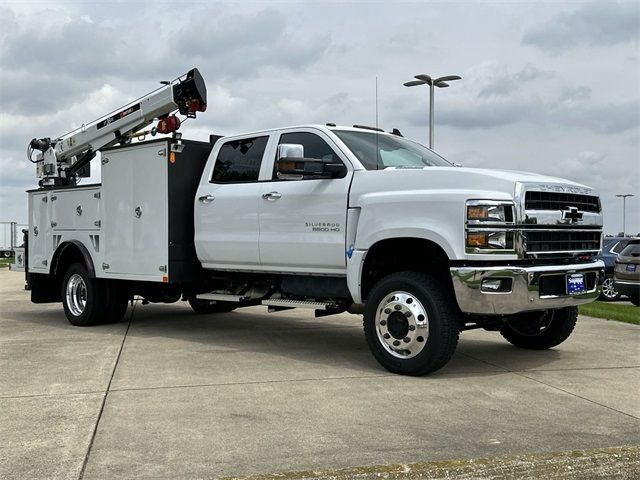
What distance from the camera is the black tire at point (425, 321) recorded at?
5.87 metres

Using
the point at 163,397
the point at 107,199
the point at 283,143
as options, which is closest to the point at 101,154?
the point at 107,199

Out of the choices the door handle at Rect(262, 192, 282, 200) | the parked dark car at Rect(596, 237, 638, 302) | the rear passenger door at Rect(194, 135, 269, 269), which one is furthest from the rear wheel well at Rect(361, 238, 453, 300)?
the parked dark car at Rect(596, 237, 638, 302)

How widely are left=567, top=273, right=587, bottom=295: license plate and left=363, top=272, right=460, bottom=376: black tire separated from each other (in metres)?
1.01

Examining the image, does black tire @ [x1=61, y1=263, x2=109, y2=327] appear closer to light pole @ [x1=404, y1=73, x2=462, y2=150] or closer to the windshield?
the windshield

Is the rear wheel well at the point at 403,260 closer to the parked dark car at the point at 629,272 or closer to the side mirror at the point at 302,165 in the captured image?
the side mirror at the point at 302,165

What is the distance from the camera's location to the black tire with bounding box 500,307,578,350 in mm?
7121

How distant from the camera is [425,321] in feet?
19.5

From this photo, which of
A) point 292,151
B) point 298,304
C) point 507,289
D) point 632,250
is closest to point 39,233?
point 298,304

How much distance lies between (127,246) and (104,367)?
2436 mm

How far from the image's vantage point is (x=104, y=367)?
21.3 ft

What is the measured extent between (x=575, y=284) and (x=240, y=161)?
3677 millimetres

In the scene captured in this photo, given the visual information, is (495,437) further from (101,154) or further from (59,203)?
(59,203)

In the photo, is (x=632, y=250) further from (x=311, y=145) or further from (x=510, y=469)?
(x=510, y=469)

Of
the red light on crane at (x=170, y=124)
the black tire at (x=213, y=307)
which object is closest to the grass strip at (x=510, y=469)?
the red light on crane at (x=170, y=124)
